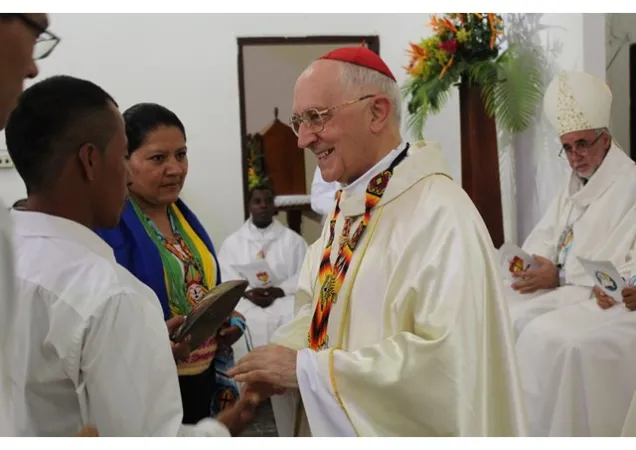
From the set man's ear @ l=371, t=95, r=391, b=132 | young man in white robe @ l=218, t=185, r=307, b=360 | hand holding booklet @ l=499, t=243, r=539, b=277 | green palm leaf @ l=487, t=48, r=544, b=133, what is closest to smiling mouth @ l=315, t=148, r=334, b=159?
man's ear @ l=371, t=95, r=391, b=132

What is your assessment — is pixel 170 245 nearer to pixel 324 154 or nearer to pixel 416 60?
pixel 324 154

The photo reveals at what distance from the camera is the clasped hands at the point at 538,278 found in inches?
129

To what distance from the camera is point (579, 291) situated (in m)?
3.26

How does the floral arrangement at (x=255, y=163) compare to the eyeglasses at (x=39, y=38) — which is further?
the floral arrangement at (x=255, y=163)

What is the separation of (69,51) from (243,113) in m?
0.65

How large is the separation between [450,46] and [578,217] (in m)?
1.18

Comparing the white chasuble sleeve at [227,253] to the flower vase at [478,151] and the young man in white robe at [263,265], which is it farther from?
the flower vase at [478,151]

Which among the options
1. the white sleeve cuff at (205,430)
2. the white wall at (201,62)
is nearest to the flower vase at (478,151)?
the white wall at (201,62)

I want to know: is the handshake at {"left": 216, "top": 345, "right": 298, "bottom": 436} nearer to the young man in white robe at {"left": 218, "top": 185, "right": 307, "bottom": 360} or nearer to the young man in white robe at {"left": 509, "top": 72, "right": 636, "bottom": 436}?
the young man in white robe at {"left": 218, "top": 185, "right": 307, "bottom": 360}

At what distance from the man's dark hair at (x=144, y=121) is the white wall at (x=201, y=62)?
5 centimetres

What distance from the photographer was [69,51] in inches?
81.8

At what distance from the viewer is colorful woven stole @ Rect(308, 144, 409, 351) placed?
6.70 feet

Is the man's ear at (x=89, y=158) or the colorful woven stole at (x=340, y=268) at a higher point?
the man's ear at (x=89, y=158)

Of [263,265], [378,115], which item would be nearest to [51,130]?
[378,115]
